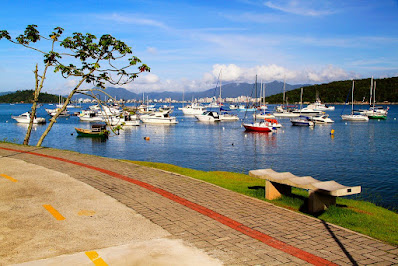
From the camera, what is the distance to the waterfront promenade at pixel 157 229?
5.87 m

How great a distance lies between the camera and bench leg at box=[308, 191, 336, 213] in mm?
8984

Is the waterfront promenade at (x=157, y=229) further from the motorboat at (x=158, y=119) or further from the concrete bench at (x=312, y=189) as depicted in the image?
the motorboat at (x=158, y=119)

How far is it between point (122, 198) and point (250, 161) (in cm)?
2568

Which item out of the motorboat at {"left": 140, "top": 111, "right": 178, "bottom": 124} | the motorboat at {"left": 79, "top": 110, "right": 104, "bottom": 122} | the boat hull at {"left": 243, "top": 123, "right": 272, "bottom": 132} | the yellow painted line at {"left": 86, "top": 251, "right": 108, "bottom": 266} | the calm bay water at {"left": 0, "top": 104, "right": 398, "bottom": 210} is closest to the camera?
the yellow painted line at {"left": 86, "top": 251, "right": 108, "bottom": 266}

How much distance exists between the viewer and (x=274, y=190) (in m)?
10.1

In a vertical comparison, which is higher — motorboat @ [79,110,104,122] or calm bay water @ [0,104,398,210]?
motorboat @ [79,110,104,122]

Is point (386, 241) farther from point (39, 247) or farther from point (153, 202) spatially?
point (39, 247)

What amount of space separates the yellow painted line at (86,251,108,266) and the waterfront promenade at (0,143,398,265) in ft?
0.05

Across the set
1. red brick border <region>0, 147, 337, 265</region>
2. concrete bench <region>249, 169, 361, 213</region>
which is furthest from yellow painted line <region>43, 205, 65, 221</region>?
concrete bench <region>249, 169, 361, 213</region>

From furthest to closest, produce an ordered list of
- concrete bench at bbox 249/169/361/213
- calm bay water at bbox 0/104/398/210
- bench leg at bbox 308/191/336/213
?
calm bay water at bbox 0/104/398/210, bench leg at bbox 308/191/336/213, concrete bench at bbox 249/169/361/213

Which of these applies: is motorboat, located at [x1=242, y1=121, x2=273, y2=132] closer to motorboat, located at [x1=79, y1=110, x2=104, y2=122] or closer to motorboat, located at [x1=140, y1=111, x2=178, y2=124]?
motorboat, located at [x1=140, y1=111, x2=178, y2=124]

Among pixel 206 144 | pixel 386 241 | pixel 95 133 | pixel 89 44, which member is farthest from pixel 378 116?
pixel 386 241

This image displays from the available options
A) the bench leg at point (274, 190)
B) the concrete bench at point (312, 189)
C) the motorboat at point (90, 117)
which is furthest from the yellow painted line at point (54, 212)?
the motorboat at point (90, 117)

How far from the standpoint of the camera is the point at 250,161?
34.2 meters
